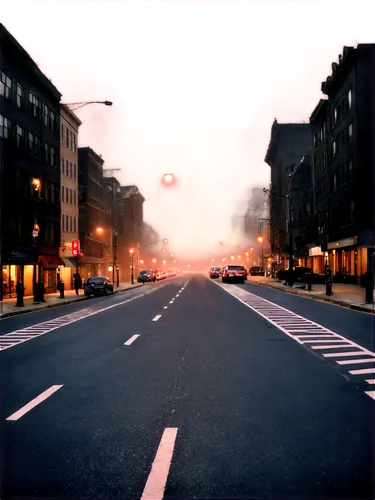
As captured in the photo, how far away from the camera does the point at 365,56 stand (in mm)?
48406

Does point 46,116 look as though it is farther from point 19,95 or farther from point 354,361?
point 354,361

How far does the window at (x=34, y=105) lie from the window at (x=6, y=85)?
466 centimetres

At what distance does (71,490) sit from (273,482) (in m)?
1.67

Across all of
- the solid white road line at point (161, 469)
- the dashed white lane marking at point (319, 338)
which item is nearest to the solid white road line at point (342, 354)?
the dashed white lane marking at point (319, 338)

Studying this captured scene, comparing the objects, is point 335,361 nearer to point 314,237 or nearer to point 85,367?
point 85,367

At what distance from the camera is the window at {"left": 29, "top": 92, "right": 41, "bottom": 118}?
151 ft

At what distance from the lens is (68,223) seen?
191 ft

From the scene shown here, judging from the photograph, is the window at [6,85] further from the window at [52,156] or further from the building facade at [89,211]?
the building facade at [89,211]

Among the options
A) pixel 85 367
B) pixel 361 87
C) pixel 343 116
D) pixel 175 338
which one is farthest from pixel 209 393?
pixel 343 116

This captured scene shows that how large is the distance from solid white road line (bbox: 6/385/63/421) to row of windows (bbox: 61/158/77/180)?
4992 cm

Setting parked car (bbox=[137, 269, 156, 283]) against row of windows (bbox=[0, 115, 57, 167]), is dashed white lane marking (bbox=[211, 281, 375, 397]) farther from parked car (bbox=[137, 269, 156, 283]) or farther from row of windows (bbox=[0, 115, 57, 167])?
parked car (bbox=[137, 269, 156, 283])

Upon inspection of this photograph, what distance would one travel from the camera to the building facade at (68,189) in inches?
2197

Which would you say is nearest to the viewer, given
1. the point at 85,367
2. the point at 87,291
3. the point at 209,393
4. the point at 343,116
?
the point at 209,393

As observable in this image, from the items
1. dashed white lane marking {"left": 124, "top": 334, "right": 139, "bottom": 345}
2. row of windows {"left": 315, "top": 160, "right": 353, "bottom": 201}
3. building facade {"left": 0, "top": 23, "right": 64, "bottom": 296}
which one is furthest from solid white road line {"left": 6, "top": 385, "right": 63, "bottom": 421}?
row of windows {"left": 315, "top": 160, "right": 353, "bottom": 201}
